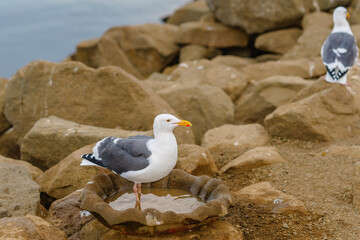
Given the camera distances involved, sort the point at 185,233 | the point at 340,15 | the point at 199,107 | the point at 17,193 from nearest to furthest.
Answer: the point at 185,233, the point at 17,193, the point at 199,107, the point at 340,15

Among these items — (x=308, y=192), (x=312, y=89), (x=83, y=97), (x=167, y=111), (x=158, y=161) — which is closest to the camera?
(x=158, y=161)

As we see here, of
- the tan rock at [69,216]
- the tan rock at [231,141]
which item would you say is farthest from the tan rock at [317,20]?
the tan rock at [69,216]

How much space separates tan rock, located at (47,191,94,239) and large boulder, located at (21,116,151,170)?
1.22 m

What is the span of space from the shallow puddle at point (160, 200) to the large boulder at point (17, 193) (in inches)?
32.5

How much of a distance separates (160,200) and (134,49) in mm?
9701

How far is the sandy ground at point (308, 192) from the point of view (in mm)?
3994

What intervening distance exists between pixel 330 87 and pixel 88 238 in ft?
14.3

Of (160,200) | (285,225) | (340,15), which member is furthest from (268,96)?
(160,200)

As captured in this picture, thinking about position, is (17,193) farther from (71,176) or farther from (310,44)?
(310,44)

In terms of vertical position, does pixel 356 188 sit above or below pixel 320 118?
above

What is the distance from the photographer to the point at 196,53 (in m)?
12.6

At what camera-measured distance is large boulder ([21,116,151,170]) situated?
18.1ft

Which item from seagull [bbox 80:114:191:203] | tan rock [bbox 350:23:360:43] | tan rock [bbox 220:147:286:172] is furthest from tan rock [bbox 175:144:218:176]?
tan rock [bbox 350:23:360:43]

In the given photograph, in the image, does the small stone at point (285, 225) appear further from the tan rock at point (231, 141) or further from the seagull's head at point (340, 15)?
the seagull's head at point (340, 15)
